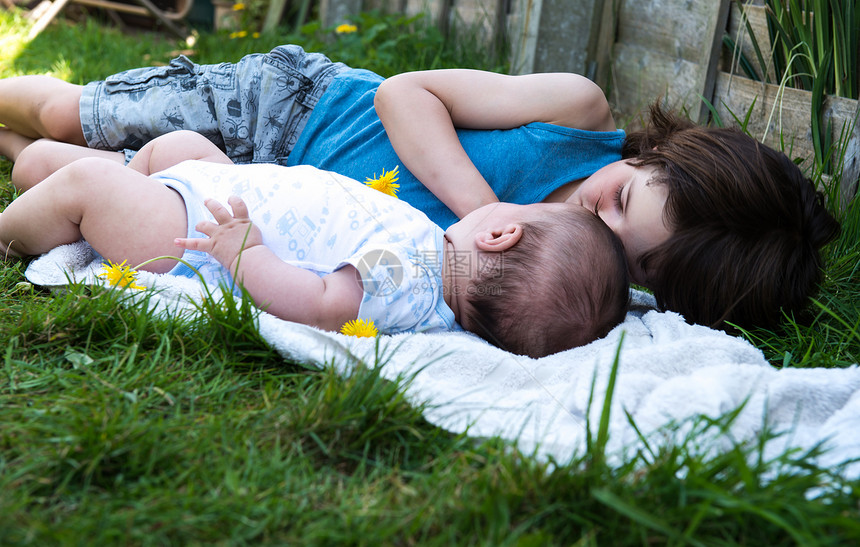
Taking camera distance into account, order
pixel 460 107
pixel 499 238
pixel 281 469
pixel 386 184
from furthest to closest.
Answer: pixel 460 107 < pixel 386 184 < pixel 499 238 < pixel 281 469

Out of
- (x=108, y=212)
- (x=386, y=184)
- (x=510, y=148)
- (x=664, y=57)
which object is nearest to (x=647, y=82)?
(x=664, y=57)

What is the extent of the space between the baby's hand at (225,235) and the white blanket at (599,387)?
3.6 inches

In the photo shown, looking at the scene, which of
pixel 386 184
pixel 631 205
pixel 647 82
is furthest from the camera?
pixel 647 82

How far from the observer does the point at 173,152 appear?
1932mm

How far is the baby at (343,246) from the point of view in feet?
4.82

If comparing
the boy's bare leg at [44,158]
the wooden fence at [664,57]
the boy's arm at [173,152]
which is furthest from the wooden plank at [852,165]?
the boy's bare leg at [44,158]

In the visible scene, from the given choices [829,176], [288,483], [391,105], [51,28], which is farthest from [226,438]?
[51,28]

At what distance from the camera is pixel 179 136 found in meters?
1.97

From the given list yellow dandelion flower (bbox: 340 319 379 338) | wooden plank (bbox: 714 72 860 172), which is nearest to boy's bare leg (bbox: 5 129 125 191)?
yellow dandelion flower (bbox: 340 319 379 338)

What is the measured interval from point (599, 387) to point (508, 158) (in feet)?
3.05

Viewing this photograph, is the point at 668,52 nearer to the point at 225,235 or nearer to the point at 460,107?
the point at 460,107

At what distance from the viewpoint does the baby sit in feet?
4.82

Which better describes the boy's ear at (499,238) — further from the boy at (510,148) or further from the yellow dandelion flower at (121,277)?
the yellow dandelion flower at (121,277)

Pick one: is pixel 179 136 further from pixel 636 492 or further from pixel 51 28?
pixel 51 28
